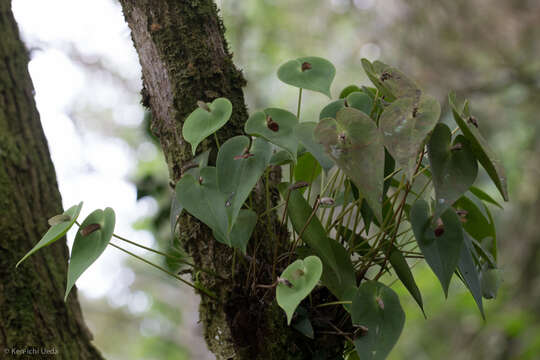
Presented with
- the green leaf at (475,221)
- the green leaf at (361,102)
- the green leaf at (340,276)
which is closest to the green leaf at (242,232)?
the green leaf at (340,276)

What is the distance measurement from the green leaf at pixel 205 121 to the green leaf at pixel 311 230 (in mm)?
146

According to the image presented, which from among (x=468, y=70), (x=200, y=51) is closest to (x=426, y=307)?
(x=468, y=70)

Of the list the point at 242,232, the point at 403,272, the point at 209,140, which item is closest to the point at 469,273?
the point at 403,272

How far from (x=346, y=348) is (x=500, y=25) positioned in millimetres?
3613

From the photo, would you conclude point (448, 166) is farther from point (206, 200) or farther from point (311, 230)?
point (206, 200)

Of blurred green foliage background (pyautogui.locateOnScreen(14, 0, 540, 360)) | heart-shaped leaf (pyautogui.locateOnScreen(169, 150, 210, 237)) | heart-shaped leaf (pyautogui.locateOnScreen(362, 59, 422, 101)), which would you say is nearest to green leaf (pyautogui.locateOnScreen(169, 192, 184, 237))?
heart-shaped leaf (pyautogui.locateOnScreen(169, 150, 210, 237))

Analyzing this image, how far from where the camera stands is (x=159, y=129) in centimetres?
79

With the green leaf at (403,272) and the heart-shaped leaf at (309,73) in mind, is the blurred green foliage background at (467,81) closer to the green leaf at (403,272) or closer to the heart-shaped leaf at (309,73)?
the green leaf at (403,272)

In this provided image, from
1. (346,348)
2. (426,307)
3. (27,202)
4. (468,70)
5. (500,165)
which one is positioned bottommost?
(346,348)

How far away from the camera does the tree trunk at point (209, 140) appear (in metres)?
0.71

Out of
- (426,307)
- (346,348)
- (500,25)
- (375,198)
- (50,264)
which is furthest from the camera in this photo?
(500,25)

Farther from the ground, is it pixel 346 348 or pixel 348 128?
pixel 348 128

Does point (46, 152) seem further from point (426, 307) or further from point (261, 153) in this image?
point (426, 307)

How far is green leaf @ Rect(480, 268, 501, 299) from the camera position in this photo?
709 mm
